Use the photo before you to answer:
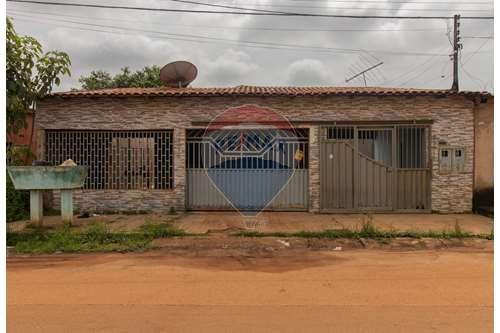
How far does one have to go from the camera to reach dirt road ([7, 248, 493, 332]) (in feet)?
11.1

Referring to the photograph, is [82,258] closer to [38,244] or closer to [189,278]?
[38,244]

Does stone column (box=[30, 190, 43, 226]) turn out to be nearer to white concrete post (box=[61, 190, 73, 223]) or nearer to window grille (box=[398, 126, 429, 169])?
white concrete post (box=[61, 190, 73, 223])

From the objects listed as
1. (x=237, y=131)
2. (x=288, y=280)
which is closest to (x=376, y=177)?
(x=237, y=131)

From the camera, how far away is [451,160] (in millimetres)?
9945

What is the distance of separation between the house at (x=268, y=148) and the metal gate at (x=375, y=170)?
0.03 meters

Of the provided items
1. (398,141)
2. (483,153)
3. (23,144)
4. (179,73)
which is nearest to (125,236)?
(23,144)

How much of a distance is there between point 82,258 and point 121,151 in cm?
489

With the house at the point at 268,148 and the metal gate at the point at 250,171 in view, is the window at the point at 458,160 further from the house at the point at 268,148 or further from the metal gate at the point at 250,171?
the metal gate at the point at 250,171

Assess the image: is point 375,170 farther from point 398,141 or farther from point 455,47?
point 455,47

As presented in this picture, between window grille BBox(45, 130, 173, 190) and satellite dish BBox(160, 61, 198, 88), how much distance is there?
2.58 m

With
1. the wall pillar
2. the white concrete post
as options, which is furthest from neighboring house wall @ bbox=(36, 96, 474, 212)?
the white concrete post

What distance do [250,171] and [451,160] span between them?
16.5ft
